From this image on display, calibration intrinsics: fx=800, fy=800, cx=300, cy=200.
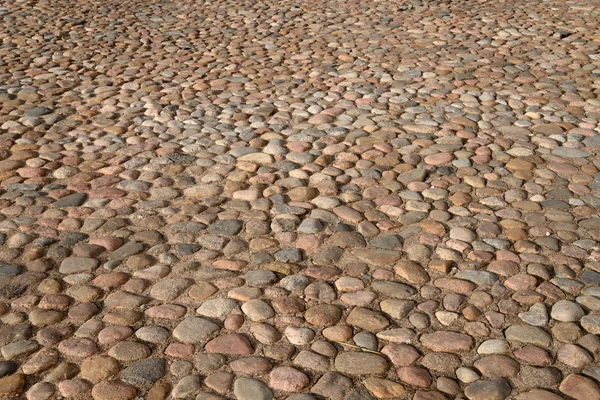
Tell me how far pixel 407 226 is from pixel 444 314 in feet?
2.80

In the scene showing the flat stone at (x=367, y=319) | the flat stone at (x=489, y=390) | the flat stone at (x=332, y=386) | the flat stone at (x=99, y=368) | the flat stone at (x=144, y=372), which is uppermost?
the flat stone at (x=99, y=368)

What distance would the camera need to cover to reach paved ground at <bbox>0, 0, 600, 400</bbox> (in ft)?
9.43

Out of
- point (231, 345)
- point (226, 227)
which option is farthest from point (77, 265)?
point (231, 345)

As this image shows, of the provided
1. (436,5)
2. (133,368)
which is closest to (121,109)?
(133,368)

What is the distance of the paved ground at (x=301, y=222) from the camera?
288 cm

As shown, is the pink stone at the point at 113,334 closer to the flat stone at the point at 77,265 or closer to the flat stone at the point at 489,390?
the flat stone at the point at 77,265

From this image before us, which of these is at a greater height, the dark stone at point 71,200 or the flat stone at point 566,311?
the dark stone at point 71,200

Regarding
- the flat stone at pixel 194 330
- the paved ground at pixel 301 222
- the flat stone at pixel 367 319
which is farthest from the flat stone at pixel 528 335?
the flat stone at pixel 194 330

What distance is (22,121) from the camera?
5605 mm

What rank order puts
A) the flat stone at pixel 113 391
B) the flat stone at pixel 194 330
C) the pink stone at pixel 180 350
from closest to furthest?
the flat stone at pixel 113 391 < the pink stone at pixel 180 350 < the flat stone at pixel 194 330

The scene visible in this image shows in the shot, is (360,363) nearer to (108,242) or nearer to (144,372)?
(144,372)

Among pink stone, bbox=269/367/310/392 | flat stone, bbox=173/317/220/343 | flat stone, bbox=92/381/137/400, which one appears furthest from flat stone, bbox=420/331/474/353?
flat stone, bbox=92/381/137/400

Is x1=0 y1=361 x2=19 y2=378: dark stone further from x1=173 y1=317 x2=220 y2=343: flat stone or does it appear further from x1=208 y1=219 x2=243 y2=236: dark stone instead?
x1=208 y1=219 x2=243 y2=236: dark stone

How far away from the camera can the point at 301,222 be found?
4012 mm
